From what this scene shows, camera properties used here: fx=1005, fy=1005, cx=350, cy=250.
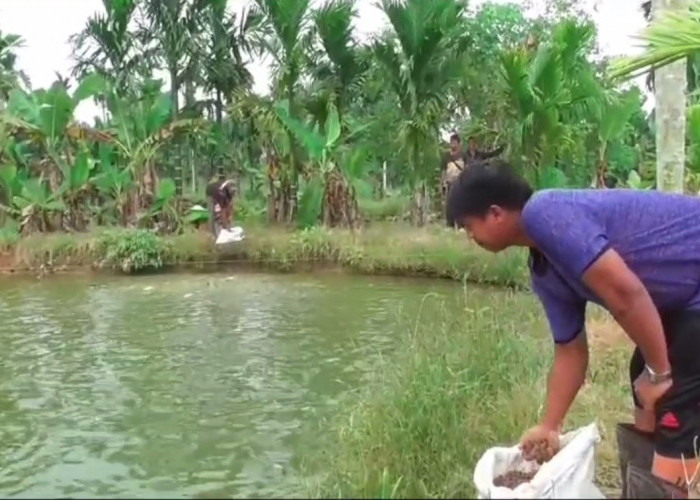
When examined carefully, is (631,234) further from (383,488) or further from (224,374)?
(224,374)

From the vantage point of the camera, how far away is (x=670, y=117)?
611 centimetres

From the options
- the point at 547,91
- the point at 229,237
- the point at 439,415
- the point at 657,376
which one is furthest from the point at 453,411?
the point at 229,237

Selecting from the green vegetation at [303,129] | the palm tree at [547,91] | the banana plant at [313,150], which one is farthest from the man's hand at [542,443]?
the banana plant at [313,150]

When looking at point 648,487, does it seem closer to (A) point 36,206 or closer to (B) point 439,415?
(B) point 439,415

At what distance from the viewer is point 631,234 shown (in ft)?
9.08

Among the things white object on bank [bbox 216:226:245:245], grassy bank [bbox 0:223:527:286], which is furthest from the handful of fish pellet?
white object on bank [bbox 216:226:245:245]

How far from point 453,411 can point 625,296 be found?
5.13 ft

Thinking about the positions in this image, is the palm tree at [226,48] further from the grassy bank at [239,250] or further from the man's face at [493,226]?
the man's face at [493,226]

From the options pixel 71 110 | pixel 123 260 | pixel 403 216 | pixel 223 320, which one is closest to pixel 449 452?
pixel 223 320

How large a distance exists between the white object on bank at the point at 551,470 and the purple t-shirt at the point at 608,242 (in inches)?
13.4

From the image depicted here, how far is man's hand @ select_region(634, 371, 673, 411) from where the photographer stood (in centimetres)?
283

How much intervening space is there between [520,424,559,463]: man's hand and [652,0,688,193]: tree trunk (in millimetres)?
3498

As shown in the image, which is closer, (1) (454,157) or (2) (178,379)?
(2) (178,379)

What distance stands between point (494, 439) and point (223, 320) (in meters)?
5.91
